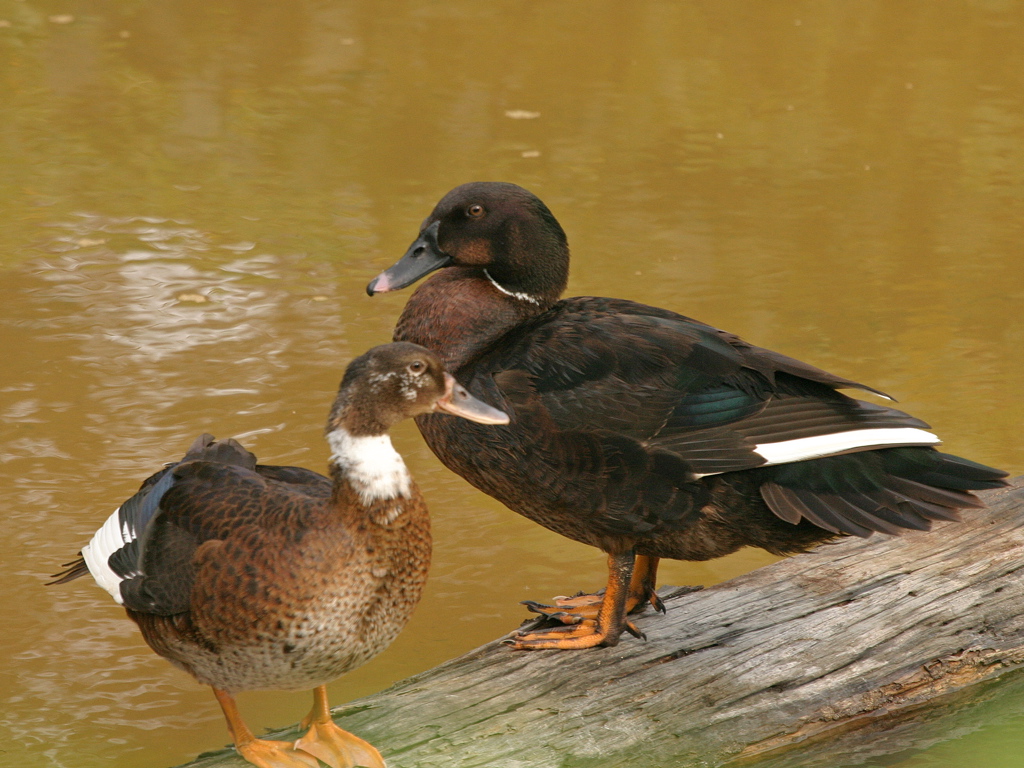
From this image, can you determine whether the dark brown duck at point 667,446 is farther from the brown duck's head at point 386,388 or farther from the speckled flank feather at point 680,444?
the brown duck's head at point 386,388

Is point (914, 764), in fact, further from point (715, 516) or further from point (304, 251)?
point (304, 251)

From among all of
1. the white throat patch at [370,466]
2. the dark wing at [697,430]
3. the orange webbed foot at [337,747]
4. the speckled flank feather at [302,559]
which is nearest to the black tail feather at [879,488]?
the dark wing at [697,430]

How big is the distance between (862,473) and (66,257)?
14.5 feet

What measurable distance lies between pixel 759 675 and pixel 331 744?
1.15 metres

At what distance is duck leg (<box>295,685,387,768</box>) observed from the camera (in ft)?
9.73

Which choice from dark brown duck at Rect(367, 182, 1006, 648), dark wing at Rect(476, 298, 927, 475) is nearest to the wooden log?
dark brown duck at Rect(367, 182, 1006, 648)

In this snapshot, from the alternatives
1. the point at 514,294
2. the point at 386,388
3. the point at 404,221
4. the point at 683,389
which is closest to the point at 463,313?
the point at 514,294

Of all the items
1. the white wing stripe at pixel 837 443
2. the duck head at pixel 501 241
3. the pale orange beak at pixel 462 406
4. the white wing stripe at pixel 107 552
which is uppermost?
the duck head at pixel 501 241

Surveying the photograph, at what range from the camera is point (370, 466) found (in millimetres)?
2766

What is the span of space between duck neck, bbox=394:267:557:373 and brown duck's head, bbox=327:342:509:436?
0.62 metres

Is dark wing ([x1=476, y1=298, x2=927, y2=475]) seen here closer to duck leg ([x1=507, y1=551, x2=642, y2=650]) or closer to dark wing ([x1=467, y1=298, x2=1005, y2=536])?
dark wing ([x1=467, y1=298, x2=1005, y2=536])

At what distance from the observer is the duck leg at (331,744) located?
9.73 ft

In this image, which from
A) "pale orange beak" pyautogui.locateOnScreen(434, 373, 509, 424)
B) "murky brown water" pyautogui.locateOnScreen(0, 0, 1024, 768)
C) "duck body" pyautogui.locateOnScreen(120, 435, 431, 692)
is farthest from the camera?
"murky brown water" pyautogui.locateOnScreen(0, 0, 1024, 768)

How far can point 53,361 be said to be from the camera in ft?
17.4
